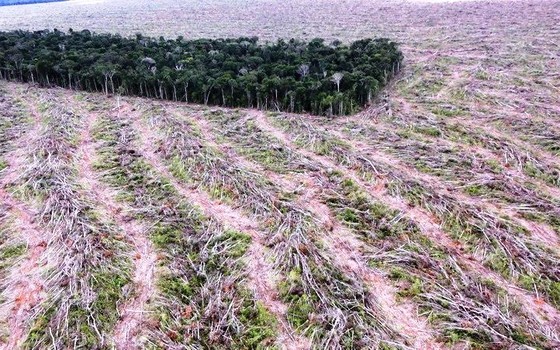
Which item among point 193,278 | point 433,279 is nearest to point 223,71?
point 193,278

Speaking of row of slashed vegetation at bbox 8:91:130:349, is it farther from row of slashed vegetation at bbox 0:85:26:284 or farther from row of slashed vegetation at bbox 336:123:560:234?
row of slashed vegetation at bbox 336:123:560:234

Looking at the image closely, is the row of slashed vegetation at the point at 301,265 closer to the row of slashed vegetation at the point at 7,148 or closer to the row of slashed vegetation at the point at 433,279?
the row of slashed vegetation at the point at 433,279

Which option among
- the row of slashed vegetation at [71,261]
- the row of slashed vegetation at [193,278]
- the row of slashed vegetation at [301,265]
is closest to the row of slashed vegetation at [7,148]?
the row of slashed vegetation at [71,261]

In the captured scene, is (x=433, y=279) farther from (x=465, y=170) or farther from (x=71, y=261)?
(x=71, y=261)

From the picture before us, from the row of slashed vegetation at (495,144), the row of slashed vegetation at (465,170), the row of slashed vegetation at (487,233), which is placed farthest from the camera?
the row of slashed vegetation at (495,144)

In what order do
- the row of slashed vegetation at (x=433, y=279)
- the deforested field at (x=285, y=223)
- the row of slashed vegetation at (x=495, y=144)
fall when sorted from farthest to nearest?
the row of slashed vegetation at (x=495, y=144) < the deforested field at (x=285, y=223) < the row of slashed vegetation at (x=433, y=279)

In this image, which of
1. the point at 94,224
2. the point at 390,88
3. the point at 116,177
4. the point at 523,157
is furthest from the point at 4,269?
the point at 390,88
